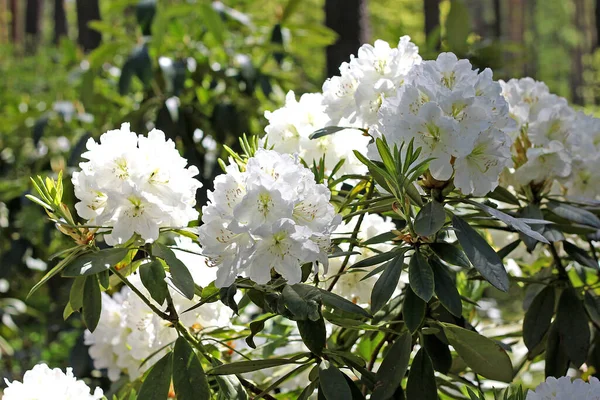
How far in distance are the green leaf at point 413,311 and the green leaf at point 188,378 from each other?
314 millimetres

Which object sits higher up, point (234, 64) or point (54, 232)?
point (234, 64)

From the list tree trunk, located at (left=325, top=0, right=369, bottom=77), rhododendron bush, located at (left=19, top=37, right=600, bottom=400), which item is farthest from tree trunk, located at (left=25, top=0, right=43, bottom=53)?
rhododendron bush, located at (left=19, top=37, right=600, bottom=400)

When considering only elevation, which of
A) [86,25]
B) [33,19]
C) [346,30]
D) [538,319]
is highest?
[538,319]

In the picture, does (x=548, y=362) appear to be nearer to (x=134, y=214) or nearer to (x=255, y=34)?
(x=134, y=214)

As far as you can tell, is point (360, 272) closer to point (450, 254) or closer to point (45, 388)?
point (450, 254)

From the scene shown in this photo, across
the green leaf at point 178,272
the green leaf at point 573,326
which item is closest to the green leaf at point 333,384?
the green leaf at point 178,272

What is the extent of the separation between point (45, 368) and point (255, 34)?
2529mm

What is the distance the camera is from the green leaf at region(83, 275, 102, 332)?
125 centimetres

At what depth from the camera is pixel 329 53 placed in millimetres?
4230

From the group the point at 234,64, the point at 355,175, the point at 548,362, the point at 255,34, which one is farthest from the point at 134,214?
the point at 255,34

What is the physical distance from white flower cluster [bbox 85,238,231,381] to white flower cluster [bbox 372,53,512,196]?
396 millimetres

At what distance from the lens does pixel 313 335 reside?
119cm

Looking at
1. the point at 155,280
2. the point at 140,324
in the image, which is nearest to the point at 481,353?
the point at 155,280

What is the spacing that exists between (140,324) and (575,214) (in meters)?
0.84
